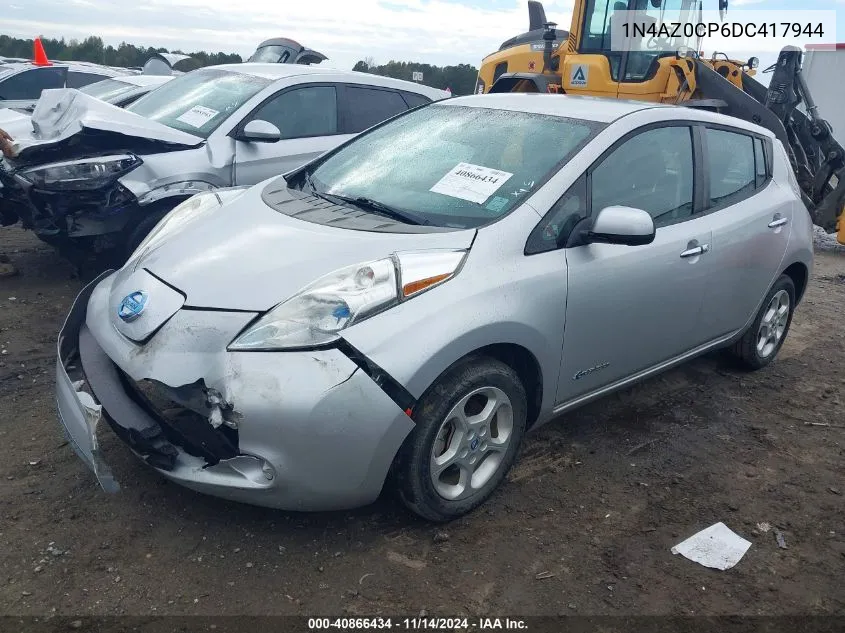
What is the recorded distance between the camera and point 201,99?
5938 mm

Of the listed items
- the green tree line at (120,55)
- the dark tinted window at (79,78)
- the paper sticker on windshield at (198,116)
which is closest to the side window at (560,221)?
the paper sticker on windshield at (198,116)

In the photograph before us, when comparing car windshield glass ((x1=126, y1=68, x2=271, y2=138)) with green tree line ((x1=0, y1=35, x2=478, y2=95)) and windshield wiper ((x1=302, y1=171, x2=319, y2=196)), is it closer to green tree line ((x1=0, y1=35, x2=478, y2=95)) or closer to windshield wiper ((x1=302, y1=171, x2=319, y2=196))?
windshield wiper ((x1=302, y1=171, x2=319, y2=196))

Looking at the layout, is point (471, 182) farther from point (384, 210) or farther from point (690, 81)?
point (690, 81)

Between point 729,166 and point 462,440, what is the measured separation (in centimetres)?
237

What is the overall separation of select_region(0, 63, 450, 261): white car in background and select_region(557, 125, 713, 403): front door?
2307mm

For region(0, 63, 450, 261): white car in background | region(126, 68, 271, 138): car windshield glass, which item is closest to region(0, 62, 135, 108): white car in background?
region(126, 68, 271, 138): car windshield glass

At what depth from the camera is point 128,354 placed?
2.72 metres

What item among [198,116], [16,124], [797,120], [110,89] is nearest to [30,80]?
[110,89]

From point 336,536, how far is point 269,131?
3.33m

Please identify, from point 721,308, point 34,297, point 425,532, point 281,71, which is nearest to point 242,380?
point 425,532

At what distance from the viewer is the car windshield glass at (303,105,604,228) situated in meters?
3.13

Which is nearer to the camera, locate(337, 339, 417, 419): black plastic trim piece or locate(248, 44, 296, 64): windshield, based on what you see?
locate(337, 339, 417, 419): black plastic trim piece

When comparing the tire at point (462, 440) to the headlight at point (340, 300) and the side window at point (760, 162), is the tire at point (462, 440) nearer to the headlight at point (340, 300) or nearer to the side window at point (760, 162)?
the headlight at point (340, 300)

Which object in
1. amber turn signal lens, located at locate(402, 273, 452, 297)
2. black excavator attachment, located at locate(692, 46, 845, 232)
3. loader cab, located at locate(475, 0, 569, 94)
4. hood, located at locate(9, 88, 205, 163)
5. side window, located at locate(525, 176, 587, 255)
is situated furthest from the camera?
loader cab, located at locate(475, 0, 569, 94)
